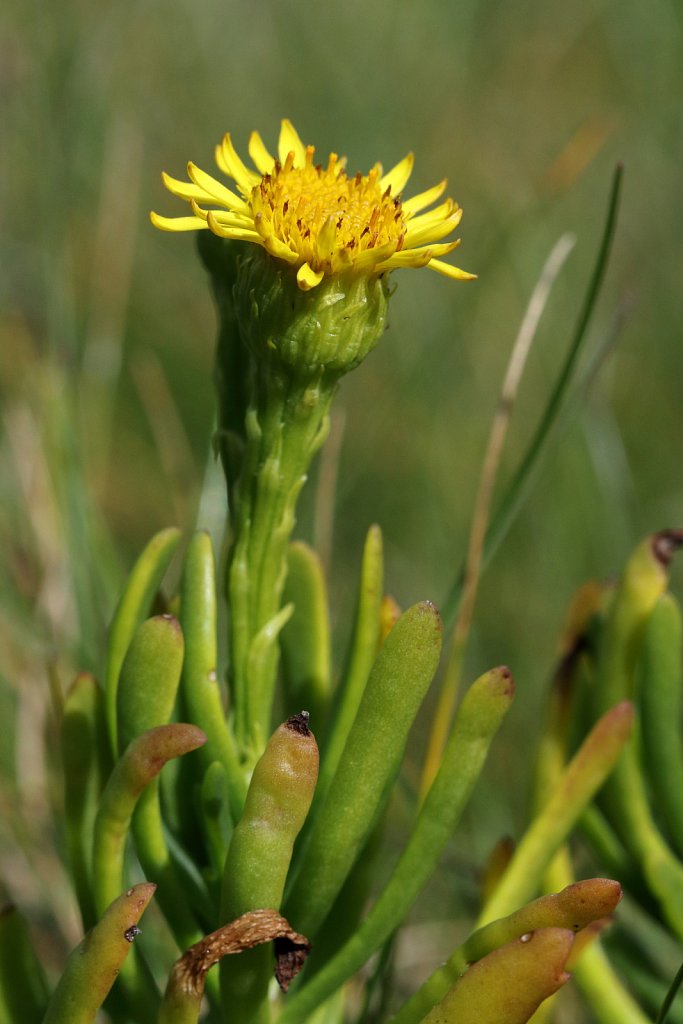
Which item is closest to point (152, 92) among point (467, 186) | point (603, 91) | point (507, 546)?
point (467, 186)

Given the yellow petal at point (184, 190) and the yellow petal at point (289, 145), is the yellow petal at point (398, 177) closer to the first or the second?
the yellow petal at point (289, 145)

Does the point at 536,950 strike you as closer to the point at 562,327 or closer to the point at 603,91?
the point at 562,327

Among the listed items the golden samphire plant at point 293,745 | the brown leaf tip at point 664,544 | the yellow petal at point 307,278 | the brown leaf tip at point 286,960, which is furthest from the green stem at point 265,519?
the brown leaf tip at point 664,544

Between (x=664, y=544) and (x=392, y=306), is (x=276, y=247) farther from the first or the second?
(x=392, y=306)

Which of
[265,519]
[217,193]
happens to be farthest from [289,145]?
[265,519]

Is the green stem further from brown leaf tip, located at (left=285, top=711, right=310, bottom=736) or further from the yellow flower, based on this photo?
brown leaf tip, located at (left=285, top=711, right=310, bottom=736)
